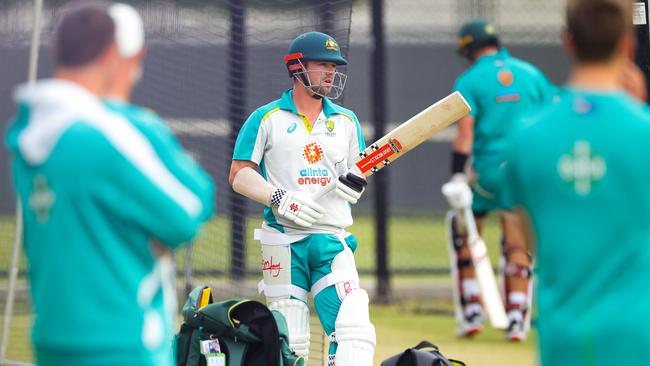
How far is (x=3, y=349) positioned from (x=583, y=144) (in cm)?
501

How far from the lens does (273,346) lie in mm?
4848

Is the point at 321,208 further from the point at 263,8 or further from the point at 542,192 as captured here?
the point at 263,8

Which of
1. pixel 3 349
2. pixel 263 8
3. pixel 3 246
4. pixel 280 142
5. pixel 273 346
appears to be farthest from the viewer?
pixel 3 246

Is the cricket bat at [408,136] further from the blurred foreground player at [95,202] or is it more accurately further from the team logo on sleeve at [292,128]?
the blurred foreground player at [95,202]

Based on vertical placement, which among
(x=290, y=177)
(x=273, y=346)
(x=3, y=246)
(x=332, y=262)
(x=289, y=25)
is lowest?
(x=273, y=346)

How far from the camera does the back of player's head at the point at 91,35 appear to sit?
2.82 meters

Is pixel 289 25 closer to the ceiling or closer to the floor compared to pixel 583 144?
closer to the ceiling

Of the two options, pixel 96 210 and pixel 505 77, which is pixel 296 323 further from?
pixel 505 77

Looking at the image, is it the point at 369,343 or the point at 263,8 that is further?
the point at 263,8

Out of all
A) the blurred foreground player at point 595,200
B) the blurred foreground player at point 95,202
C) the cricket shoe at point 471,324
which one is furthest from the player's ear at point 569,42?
the cricket shoe at point 471,324

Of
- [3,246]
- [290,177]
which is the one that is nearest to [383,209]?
[3,246]

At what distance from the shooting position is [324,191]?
5.14 meters

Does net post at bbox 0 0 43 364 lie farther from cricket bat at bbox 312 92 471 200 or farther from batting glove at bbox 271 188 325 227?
cricket bat at bbox 312 92 471 200

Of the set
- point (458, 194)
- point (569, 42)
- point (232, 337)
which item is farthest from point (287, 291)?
point (569, 42)
